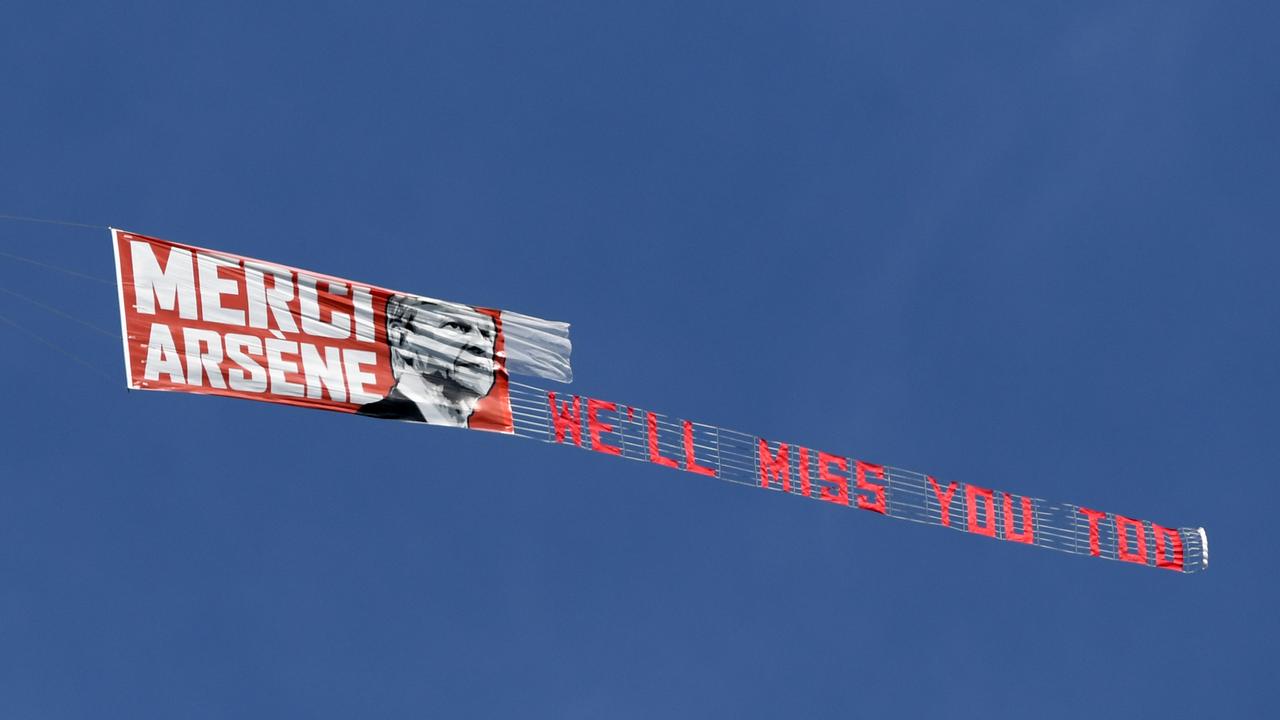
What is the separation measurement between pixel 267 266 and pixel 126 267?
436 centimetres

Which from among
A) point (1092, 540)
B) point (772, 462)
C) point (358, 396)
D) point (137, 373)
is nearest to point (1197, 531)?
point (1092, 540)

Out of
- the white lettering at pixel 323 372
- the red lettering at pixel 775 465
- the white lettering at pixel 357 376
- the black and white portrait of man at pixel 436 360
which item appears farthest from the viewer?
the red lettering at pixel 775 465

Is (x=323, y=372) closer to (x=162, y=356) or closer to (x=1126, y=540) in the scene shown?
(x=162, y=356)

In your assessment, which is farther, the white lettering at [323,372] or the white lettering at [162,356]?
the white lettering at [323,372]

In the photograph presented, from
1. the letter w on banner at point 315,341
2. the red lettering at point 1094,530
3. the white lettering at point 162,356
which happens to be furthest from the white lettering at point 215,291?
the red lettering at point 1094,530

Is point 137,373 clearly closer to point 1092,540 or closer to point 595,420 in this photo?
point 595,420

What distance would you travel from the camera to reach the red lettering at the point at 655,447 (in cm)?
7762

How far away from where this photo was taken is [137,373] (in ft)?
230

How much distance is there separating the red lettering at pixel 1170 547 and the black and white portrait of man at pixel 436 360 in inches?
1034

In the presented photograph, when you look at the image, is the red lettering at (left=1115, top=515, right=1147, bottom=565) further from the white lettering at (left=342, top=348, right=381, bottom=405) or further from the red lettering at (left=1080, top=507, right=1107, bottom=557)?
the white lettering at (left=342, top=348, right=381, bottom=405)

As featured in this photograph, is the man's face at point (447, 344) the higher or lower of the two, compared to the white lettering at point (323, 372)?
higher

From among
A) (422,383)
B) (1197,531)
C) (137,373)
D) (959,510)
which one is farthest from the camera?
(1197,531)

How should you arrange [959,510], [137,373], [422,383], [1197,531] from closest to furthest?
[137,373], [422,383], [959,510], [1197,531]

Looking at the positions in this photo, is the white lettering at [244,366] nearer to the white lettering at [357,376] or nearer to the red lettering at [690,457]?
the white lettering at [357,376]
